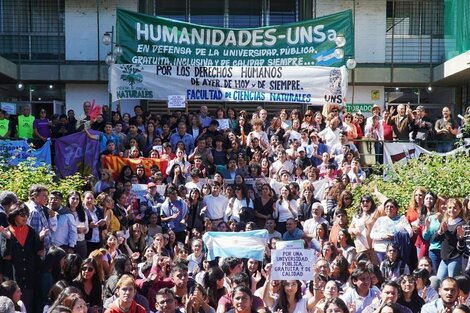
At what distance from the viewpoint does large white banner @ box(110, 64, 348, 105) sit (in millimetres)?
20859

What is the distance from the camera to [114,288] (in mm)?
9289

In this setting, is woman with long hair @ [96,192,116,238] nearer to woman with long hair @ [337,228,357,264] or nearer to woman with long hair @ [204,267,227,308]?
woman with long hair @ [337,228,357,264]

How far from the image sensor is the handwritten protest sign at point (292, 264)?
9992mm

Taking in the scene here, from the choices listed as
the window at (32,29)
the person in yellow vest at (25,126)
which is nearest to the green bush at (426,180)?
the person in yellow vest at (25,126)

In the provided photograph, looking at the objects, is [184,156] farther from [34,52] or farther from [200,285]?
[34,52]

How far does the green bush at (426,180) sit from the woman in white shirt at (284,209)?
115 cm

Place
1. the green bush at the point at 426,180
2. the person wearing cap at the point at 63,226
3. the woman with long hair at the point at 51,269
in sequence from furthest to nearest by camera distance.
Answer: the green bush at the point at 426,180 < the person wearing cap at the point at 63,226 < the woman with long hair at the point at 51,269

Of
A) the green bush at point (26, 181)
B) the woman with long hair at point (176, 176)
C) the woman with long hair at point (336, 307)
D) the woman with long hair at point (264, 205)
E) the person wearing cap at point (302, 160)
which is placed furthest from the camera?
the person wearing cap at point (302, 160)

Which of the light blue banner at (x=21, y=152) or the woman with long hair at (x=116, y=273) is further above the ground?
the light blue banner at (x=21, y=152)

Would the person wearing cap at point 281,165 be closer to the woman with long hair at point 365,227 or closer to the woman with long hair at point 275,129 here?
the woman with long hair at point 275,129

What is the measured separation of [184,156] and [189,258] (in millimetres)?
5130

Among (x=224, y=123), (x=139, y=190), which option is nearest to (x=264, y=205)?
(x=139, y=190)

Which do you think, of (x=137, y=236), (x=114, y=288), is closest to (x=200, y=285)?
(x=114, y=288)

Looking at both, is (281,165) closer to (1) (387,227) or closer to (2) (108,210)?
(2) (108,210)
